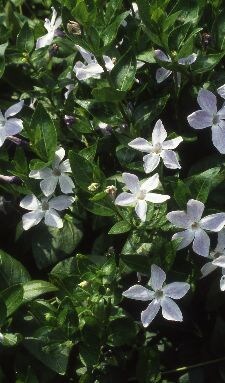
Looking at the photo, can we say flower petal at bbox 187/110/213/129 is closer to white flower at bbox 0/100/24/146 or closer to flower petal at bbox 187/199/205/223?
flower petal at bbox 187/199/205/223

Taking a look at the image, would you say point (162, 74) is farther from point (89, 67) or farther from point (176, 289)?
point (176, 289)

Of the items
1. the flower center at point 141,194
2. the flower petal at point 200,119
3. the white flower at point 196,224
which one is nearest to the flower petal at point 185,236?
the white flower at point 196,224

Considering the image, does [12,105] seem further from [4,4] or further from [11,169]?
[4,4]

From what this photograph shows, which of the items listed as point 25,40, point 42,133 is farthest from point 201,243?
point 25,40

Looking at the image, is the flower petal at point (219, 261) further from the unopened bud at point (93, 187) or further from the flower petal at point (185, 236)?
the unopened bud at point (93, 187)

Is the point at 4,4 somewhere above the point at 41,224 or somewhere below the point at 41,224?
above

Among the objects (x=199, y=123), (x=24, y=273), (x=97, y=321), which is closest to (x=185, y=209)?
(x=199, y=123)

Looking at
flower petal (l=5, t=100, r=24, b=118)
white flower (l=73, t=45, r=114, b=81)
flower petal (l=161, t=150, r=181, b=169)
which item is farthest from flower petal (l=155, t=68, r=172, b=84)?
flower petal (l=5, t=100, r=24, b=118)
